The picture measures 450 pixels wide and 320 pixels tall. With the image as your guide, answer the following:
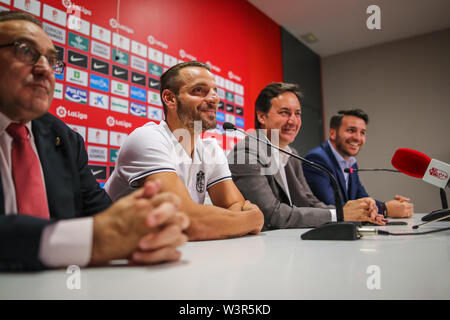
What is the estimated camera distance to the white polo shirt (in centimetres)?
109

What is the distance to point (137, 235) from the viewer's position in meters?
0.52

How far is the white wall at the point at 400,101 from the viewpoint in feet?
14.1

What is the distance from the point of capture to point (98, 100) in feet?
6.32

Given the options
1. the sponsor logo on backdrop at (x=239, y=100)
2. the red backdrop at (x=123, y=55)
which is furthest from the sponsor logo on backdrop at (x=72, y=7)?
the sponsor logo on backdrop at (x=239, y=100)

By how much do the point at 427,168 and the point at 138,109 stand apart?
1.71m

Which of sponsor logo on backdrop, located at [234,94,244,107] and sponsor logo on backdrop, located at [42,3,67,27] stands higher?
sponsor logo on backdrop, located at [42,3,67,27]

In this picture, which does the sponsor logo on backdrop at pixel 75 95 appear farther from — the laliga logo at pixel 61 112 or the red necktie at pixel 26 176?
the red necktie at pixel 26 176

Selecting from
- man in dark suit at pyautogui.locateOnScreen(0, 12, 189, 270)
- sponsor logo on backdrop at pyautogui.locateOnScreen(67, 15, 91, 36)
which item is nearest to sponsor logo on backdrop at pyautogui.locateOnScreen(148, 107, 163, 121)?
sponsor logo on backdrop at pyautogui.locateOnScreen(67, 15, 91, 36)

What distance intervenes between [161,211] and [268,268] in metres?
0.23

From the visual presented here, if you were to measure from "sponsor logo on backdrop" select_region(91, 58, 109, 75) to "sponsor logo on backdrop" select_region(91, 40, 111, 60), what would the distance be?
4 centimetres

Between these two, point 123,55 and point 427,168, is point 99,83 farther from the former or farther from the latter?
point 427,168

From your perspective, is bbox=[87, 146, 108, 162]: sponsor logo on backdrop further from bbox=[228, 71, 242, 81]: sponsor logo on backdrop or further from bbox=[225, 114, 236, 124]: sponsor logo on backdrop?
bbox=[228, 71, 242, 81]: sponsor logo on backdrop

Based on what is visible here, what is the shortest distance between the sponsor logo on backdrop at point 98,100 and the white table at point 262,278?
4.80 ft
